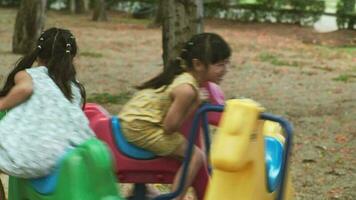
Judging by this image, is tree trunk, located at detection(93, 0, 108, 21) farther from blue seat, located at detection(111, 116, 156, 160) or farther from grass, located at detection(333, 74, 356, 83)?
blue seat, located at detection(111, 116, 156, 160)

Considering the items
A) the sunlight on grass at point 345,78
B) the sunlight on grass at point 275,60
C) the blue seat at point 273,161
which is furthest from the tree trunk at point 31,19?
the blue seat at point 273,161

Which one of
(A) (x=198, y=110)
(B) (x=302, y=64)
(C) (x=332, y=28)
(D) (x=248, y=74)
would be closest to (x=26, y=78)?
(A) (x=198, y=110)

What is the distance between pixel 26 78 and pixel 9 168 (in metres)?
0.49

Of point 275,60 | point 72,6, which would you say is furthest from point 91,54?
point 72,6

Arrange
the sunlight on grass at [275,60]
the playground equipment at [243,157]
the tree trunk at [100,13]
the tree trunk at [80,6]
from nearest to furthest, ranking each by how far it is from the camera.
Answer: the playground equipment at [243,157], the sunlight on grass at [275,60], the tree trunk at [100,13], the tree trunk at [80,6]

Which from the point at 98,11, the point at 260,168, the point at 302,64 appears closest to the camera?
the point at 260,168

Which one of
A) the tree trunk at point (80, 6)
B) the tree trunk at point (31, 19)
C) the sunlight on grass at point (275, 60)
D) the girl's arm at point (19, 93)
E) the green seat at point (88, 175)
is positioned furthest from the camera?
the tree trunk at point (80, 6)

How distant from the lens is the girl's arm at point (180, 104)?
152 inches

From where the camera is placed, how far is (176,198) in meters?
3.87

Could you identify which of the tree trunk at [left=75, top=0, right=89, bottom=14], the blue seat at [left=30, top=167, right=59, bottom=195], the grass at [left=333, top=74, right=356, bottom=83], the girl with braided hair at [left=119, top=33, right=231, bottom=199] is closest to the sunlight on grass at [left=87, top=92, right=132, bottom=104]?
the grass at [left=333, top=74, right=356, bottom=83]

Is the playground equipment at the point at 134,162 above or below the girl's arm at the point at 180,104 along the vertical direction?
below

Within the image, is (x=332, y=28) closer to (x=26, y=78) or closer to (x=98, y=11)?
(x=98, y=11)

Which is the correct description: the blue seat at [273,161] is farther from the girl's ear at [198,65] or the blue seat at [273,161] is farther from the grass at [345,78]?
the grass at [345,78]

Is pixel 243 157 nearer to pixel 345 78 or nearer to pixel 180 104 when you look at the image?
pixel 180 104
